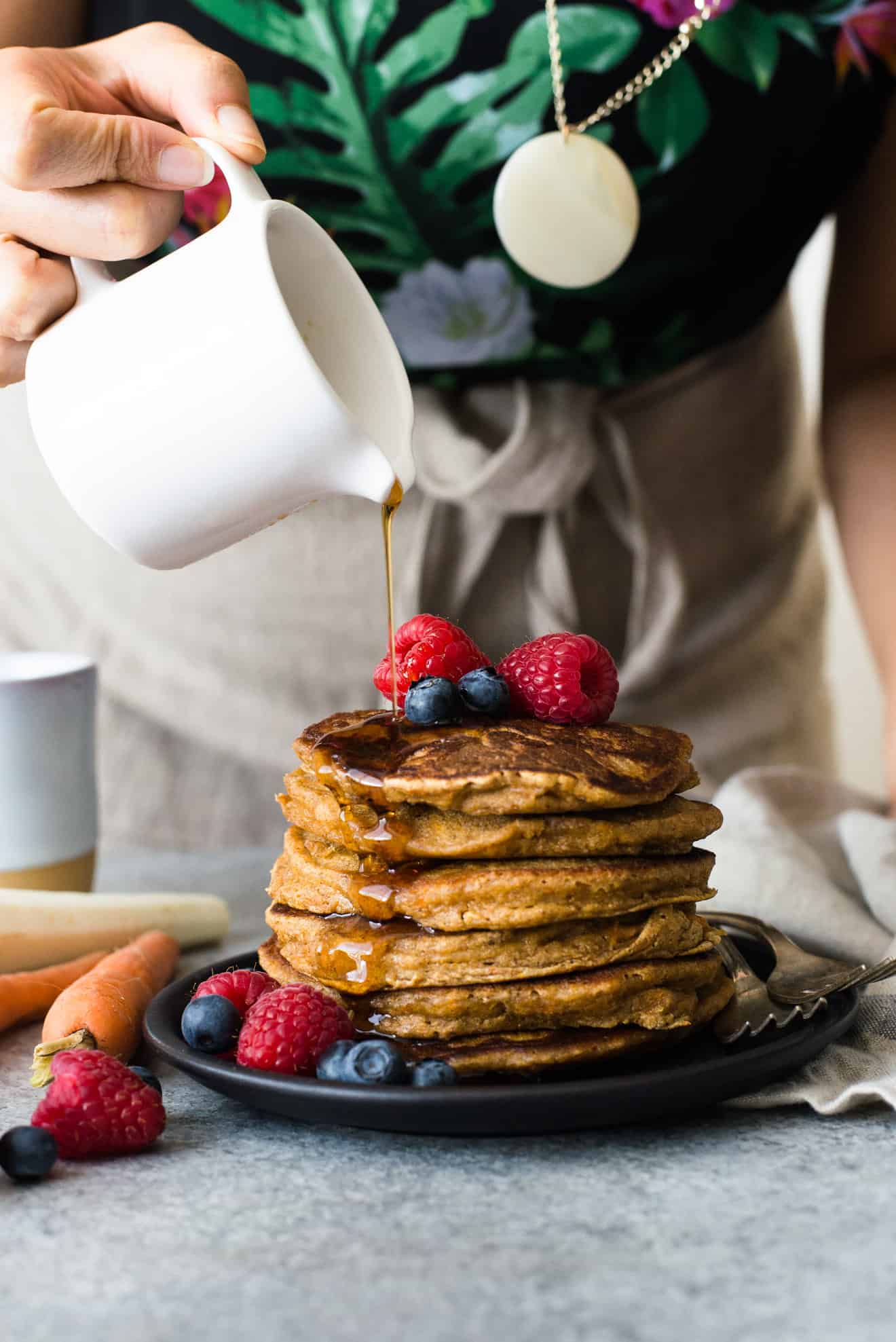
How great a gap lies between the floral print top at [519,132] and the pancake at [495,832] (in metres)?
1.05

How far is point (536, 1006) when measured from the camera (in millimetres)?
1169

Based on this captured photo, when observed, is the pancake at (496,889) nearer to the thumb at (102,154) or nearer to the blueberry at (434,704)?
the blueberry at (434,704)

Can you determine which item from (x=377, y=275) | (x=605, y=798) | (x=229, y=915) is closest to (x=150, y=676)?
(x=229, y=915)

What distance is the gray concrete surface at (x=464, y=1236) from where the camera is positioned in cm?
84

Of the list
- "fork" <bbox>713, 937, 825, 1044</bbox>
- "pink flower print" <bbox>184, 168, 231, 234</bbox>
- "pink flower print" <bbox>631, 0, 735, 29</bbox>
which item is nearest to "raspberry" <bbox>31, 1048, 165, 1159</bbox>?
"fork" <bbox>713, 937, 825, 1044</bbox>

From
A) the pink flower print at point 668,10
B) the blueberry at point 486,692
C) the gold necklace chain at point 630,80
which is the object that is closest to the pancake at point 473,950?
the blueberry at point 486,692

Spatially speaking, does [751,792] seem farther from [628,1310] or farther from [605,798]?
[628,1310]

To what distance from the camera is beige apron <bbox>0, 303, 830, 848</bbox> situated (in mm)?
2338

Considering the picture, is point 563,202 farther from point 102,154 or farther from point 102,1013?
point 102,1013

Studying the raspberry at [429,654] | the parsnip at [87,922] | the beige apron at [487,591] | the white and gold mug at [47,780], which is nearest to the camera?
the raspberry at [429,654]

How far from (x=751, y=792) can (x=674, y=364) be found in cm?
78

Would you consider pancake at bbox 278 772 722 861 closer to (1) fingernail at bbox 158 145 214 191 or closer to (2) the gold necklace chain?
(1) fingernail at bbox 158 145 214 191

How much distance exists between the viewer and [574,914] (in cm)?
117

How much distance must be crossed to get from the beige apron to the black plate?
1.28m
